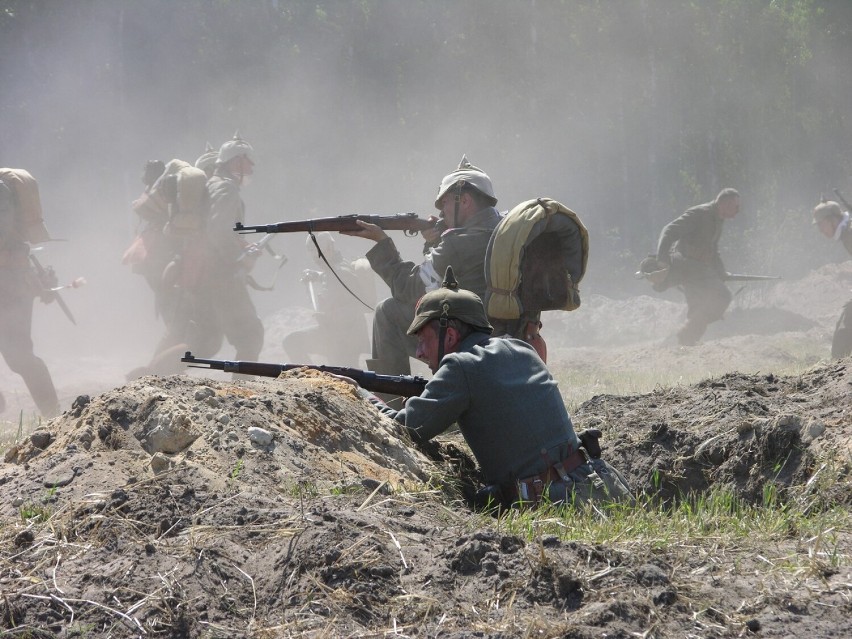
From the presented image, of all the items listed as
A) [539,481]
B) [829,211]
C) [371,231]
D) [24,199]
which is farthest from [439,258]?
[829,211]

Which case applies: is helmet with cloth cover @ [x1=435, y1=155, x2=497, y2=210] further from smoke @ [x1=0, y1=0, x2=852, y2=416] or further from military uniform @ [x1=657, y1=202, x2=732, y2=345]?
smoke @ [x1=0, y1=0, x2=852, y2=416]

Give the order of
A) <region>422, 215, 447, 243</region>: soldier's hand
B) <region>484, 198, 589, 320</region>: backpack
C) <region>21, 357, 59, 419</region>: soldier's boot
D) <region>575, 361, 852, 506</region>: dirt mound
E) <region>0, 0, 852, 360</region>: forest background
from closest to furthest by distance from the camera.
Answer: <region>575, 361, 852, 506</region>: dirt mound
<region>484, 198, 589, 320</region>: backpack
<region>422, 215, 447, 243</region>: soldier's hand
<region>21, 357, 59, 419</region>: soldier's boot
<region>0, 0, 852, 360</region>: forest background

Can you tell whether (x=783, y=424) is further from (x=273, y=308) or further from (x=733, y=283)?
(x=273, y=308)

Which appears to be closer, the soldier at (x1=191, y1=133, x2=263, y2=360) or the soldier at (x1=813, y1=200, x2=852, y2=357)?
the soldier at (x1=813, y1=200, x2=852, y2=357)

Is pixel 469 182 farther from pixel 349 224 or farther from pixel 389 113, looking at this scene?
pixel 389 113

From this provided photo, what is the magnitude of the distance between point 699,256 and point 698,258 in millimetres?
34

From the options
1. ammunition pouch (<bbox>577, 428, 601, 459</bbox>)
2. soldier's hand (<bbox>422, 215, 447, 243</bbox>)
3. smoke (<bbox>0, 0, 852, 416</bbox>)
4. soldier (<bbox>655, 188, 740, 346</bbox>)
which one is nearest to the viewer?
ammunition pouch (<bbox>577, 428, 601, 459</bbox>)

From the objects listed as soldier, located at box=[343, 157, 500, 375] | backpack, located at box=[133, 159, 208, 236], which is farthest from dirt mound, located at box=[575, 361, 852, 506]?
backpack, located at box=[133, 159, 208, 236]

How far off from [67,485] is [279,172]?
23.1 meters

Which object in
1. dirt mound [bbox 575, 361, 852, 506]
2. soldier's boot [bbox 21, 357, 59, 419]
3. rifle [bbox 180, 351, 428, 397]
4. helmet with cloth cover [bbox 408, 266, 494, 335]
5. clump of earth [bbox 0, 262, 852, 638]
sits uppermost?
helmet with cloth cover [bbox 408, 266, 494, 335]

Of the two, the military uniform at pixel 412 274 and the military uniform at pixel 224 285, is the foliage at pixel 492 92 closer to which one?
the military uniform at pixel 224 285

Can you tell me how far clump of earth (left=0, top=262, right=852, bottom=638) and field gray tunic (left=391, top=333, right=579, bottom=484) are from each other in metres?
0.25

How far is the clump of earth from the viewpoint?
2.74 meters

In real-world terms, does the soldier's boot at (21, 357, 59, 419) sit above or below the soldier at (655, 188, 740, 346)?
below
